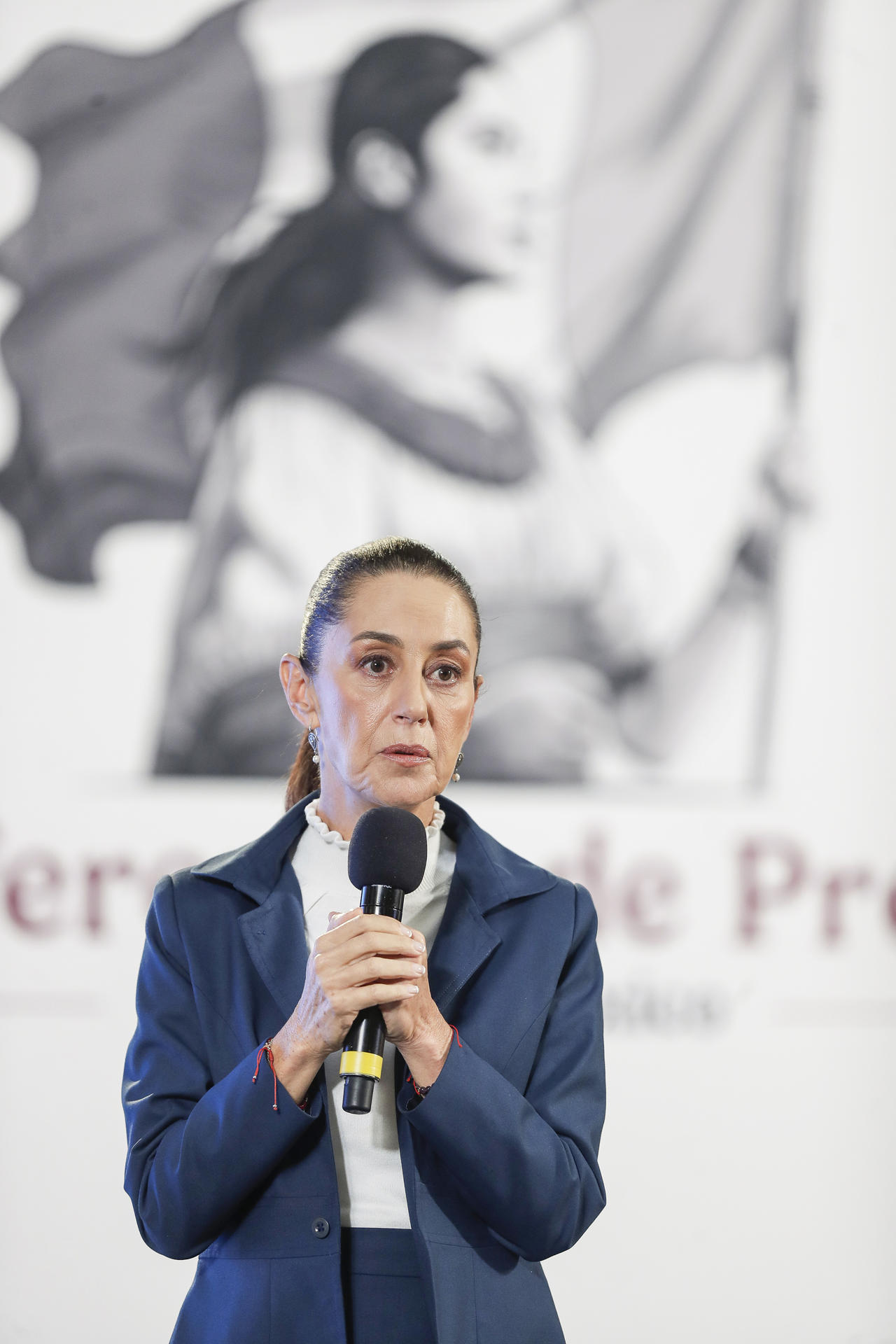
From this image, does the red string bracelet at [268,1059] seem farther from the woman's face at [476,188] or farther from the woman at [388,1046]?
the woman's face at [476,188]

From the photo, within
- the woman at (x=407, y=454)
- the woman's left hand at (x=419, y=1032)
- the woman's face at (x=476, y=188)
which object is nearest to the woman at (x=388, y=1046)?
the woman's left hand at (x=419, y=1032)

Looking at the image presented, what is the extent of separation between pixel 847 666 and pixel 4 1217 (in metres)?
2.31

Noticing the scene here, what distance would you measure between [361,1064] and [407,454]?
2202 mm

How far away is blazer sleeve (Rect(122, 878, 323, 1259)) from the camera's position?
1280 mm

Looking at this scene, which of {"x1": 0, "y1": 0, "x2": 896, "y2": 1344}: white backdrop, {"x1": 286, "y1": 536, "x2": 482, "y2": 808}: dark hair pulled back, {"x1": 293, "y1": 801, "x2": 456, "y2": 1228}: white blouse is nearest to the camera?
{"x1": 293, "y1": 801, "x2": 456, "y2": 1228}: white blouse

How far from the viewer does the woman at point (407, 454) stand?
3.15 meters

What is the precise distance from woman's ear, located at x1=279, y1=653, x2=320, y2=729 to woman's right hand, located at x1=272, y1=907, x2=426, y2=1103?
1.23 ft

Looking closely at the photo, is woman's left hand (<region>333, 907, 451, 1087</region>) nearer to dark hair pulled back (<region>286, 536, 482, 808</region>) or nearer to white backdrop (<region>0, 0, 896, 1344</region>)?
dark hair pulled back (<region>286, 536, 482, 808</region>)

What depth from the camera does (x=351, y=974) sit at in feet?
4.00

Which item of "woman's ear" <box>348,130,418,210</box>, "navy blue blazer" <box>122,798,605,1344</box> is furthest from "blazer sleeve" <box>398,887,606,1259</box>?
"woman's ear" <box>348,130,418,210</box>

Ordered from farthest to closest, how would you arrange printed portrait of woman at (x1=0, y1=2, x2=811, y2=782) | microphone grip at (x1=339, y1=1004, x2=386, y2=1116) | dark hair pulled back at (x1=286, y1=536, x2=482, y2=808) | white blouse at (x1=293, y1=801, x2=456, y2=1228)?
1. printed portrait of woman at (x1=0, y1=2, x2=811, y2=782)
2. dark hair pulled back at (x1=286, y1=536, x2=482, y2=808)
3. white blouse at (x1=293, y1=801, x2=456, y2=1228)
4. microphone grip at (x1=339, y1=1004, x2=386, y2=1116)

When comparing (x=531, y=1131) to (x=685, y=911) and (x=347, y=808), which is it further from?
(x=685, y=911)

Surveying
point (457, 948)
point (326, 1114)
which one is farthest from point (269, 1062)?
point (457, 948)

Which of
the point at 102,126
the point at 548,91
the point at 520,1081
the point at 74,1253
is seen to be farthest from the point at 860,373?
the point at 74,1253
